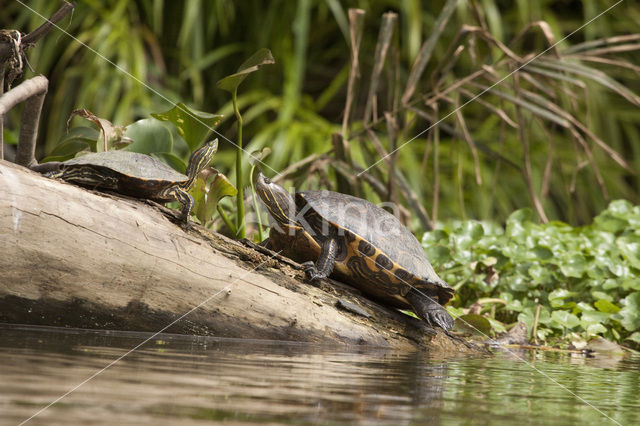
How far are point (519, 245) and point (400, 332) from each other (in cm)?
149

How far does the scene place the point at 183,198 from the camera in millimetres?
2318

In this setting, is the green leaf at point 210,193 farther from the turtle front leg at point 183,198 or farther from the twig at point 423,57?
the twig at point 423,57

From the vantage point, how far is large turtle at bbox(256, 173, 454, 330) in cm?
246

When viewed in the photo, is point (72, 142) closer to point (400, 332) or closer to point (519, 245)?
point (400, 332)

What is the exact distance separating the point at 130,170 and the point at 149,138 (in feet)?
2.76

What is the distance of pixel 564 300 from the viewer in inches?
139

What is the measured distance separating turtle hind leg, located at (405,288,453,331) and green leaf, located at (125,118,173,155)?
1.34 m

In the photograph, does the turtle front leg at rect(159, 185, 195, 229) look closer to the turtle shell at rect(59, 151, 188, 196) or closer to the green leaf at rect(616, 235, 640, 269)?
the turtle shell at rect(59, 151, 188, 196)

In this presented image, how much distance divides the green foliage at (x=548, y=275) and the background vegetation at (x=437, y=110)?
1 centimetres

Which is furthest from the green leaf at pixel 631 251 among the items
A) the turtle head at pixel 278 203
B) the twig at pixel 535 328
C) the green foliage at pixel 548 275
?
the turtle head at pixel 278 203

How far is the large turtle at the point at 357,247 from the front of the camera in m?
2.46

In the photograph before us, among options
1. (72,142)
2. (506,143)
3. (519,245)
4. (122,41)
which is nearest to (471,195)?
(506,143)

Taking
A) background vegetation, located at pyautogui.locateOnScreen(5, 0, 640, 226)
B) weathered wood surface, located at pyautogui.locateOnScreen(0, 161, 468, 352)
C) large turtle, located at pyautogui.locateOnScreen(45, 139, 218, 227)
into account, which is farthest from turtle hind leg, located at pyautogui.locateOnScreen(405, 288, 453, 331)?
background vegetation, located at pyautogui.locateOnScreen(5, 0, 640, 226)

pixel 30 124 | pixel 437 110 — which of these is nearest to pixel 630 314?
pixel 437 110
